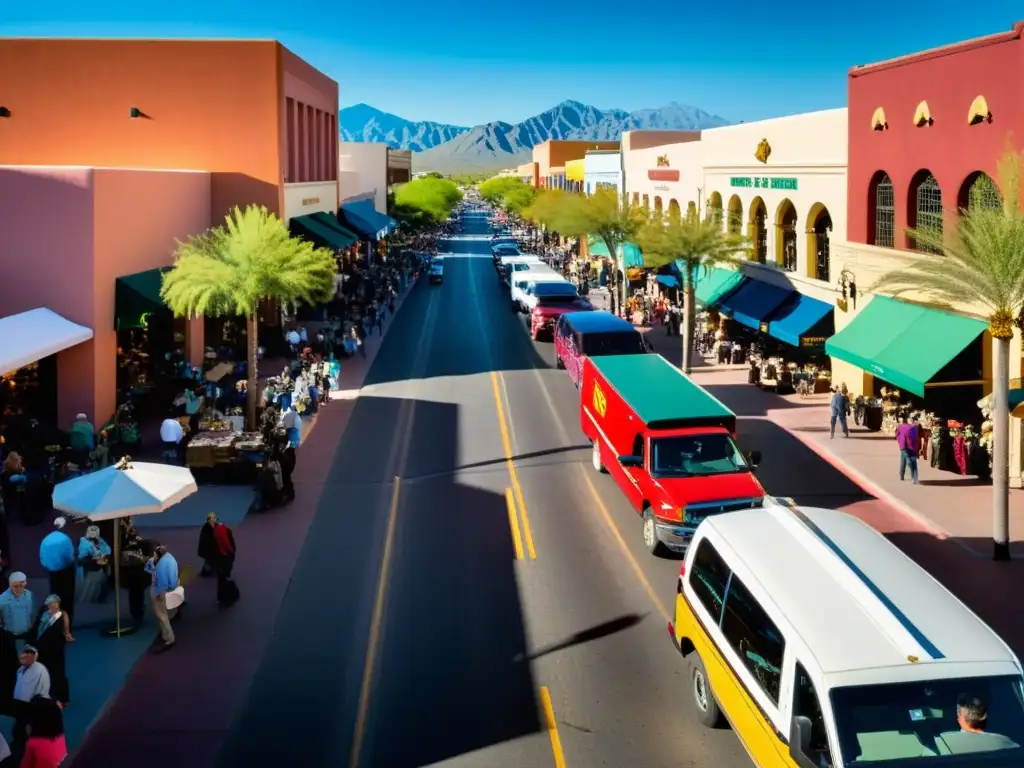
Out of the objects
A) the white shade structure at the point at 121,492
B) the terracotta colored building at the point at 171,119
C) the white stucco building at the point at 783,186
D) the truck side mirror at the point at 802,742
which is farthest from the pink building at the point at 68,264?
the white stucco building at the point at 783,186

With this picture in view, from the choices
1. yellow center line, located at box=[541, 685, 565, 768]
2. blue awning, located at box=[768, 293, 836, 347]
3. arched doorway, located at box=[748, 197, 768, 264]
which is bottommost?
yellow center line, located at box=[541, 685, 565, 768]

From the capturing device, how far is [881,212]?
91.8 feet

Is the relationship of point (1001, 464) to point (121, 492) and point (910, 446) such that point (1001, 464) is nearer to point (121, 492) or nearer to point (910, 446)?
point (910, 446)

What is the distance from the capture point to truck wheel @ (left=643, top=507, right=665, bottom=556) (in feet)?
55.0

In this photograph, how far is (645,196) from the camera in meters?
62.4

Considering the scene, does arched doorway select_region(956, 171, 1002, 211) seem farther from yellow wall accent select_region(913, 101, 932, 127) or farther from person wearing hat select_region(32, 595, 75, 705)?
person wearing hat select_region(32, 595, 75, 705)

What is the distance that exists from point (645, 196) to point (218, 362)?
116 ft

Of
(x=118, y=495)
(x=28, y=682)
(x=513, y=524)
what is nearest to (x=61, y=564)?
(x=118, y=495)

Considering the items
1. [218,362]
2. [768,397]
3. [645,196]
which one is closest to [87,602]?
[218,362]

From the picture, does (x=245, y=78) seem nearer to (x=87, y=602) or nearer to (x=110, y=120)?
(x=110, y=120)

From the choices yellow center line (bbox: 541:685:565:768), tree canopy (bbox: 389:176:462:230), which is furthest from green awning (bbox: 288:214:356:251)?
tree canopy (bbox: 389:176:462:230)

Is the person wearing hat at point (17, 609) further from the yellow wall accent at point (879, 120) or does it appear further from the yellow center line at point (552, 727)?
the yellow wall accent at point (879, 120)

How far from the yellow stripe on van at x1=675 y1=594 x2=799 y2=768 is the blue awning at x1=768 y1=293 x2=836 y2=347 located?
2052 cm

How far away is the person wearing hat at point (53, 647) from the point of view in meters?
11.2
